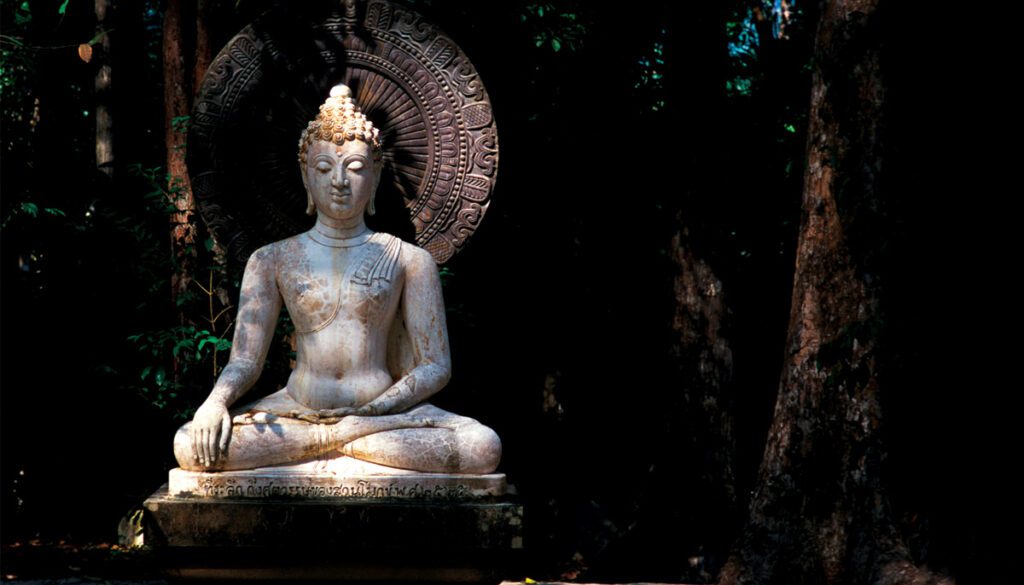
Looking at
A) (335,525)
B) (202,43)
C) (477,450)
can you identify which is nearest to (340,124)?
(477,450)

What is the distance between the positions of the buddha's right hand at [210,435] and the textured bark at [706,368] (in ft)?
15.2

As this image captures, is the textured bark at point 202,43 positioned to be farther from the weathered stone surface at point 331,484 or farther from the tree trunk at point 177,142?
the weathered stone surface at point 331,484

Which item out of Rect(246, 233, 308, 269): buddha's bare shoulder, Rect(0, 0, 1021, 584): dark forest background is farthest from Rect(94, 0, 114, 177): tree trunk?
Rect(246, 233, 308, 269): buddha's bare shoulder

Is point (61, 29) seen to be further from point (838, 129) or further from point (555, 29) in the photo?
point (838, 129)

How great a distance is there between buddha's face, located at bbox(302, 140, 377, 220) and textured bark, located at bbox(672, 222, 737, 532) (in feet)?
13.0

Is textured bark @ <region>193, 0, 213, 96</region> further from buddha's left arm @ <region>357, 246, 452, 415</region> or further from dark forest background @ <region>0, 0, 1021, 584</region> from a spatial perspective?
buddha's left arm @ <region>357, 246, 452, 415</region>

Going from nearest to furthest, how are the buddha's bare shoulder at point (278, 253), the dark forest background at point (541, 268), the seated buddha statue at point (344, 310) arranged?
the seated buddha statue at point (344, 310), the buddha's bare shoulder at point (278, 253), the dark forest background at point (541, 268)

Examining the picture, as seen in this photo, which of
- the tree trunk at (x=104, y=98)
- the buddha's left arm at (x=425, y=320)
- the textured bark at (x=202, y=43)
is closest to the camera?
the buddha's left arm at (x=425, y=320)

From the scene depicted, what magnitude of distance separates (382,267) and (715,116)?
4.51 m

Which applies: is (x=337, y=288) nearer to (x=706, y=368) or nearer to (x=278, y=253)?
(x=278, y=253)

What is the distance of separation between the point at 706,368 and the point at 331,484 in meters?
4.51

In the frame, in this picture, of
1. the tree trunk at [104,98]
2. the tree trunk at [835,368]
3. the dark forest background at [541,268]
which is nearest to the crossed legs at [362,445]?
the tree trunk at [835,368]

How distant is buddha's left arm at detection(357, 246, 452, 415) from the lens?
693cm

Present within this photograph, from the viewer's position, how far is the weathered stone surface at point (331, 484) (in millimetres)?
6441
